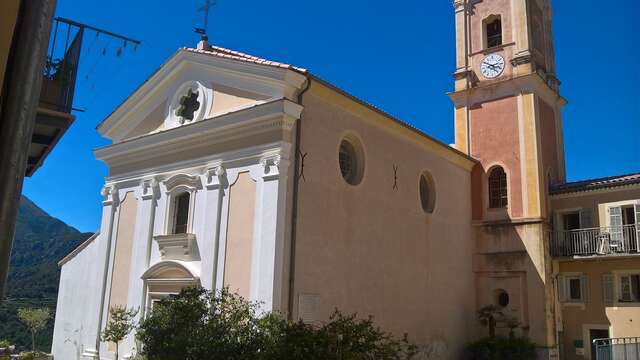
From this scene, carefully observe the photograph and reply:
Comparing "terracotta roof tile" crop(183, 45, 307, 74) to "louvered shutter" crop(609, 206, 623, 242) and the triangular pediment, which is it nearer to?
the triangular pediment

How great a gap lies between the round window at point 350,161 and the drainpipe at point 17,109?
→ 1209 centimetres

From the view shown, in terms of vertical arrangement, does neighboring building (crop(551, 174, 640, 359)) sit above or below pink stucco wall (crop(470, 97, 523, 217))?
below

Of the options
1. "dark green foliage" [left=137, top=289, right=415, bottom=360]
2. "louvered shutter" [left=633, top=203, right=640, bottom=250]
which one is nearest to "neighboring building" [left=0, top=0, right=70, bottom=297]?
"dark green foliage" [left=137, top=289, right=415, bottom=360]

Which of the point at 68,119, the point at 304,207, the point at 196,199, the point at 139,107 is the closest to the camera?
the point at 68,119

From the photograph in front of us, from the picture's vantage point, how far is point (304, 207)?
12.8m

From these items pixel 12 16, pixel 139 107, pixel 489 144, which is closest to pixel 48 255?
pixel 139 107

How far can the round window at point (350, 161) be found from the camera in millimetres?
14672

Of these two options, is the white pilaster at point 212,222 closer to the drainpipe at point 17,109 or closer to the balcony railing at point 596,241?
the drainpipe at point 17,109

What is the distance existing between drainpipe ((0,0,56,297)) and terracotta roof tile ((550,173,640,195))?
1880cm

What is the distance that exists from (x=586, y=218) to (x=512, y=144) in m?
3.46

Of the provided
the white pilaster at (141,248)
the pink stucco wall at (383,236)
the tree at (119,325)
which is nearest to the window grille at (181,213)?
the white pilaster at (141,248)

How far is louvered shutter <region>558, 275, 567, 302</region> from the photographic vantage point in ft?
62.4

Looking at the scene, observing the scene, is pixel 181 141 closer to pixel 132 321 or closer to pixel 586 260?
pixel 132 321

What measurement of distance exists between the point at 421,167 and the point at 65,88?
12494 mm
